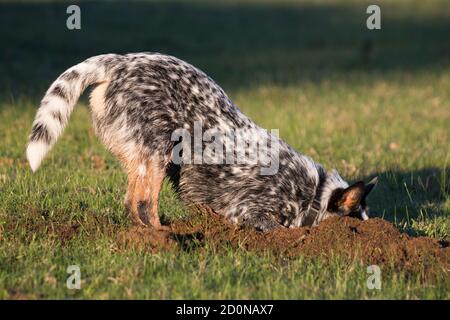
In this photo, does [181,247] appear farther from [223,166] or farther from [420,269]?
[420,269]

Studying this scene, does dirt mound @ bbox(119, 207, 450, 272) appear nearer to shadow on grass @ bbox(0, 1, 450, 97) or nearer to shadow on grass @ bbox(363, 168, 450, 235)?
shadow on grass @ bbox(363, 168, 450, 235)

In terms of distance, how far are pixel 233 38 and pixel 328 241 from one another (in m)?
17.1

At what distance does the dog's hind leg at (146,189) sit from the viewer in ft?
22.1

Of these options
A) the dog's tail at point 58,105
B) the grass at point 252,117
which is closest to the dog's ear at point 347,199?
the grass at point 252,117

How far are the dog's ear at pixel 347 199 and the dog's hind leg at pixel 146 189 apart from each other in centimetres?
157

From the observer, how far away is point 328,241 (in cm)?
650

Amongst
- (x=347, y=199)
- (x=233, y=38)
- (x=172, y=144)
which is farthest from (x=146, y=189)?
(x=233, y=38)

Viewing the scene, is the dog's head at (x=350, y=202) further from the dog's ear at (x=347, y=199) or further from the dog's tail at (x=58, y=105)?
the dog's tail at (x=58, y=105)

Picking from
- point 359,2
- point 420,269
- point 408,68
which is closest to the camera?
point 420,269

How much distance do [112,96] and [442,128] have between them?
7091 millimetres

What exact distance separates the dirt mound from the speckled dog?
1.20 feet

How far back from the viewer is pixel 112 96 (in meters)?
6.84

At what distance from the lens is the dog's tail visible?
648 centimetres
